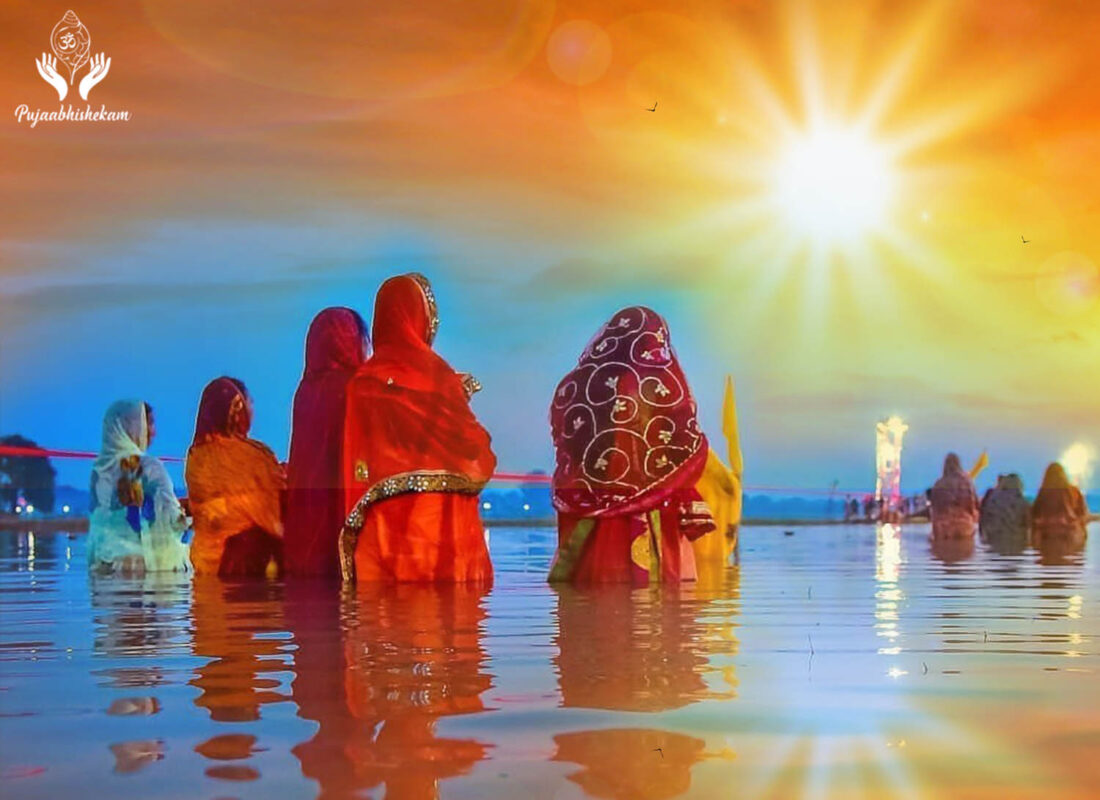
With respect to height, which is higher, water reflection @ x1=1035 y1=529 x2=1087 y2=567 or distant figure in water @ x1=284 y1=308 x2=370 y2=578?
distant figure in water @ x1=284 y1=308 x2=370 y2=578

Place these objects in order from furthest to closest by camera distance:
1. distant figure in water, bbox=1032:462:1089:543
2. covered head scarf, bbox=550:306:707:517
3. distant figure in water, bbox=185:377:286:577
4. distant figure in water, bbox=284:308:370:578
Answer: distant figure in water, bbox=1032:462:1089:543, distant figure in water, bbox=185:377:286:577, distant figure in water, bbox=284:308:370:578, covered head scarf, bbox=550:306:707:517

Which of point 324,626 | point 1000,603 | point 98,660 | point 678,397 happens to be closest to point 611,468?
point 678,397

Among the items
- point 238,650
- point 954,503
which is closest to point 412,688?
point 238,650

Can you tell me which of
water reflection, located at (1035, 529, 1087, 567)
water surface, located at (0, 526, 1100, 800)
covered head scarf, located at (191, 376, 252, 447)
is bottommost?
water surface, located at (0, 526, 1100, 800)

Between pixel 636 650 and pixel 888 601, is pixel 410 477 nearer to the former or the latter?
pixel 888 601

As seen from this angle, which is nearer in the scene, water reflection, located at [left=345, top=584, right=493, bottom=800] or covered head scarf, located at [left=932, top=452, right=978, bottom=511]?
water reflection, located at [left=345, top=584, right=493, bottom=800]

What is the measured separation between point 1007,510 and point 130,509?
72.7 feet

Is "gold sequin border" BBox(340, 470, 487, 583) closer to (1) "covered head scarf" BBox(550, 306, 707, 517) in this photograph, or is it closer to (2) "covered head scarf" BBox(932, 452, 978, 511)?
(1) "covered head scarf" BBox(550, 306, 707, 517)

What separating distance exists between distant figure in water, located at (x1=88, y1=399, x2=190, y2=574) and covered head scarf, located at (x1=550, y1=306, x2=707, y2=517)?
596 centimetres

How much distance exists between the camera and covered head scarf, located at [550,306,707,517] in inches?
485

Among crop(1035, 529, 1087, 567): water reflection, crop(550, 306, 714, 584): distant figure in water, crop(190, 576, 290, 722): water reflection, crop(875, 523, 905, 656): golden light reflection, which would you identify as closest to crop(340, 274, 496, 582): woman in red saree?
crop(550, 306, 714, 584): distant figure in water

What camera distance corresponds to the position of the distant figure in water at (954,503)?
33.3m

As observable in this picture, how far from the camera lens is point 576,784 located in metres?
3.96

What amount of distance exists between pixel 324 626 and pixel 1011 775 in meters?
5.08
